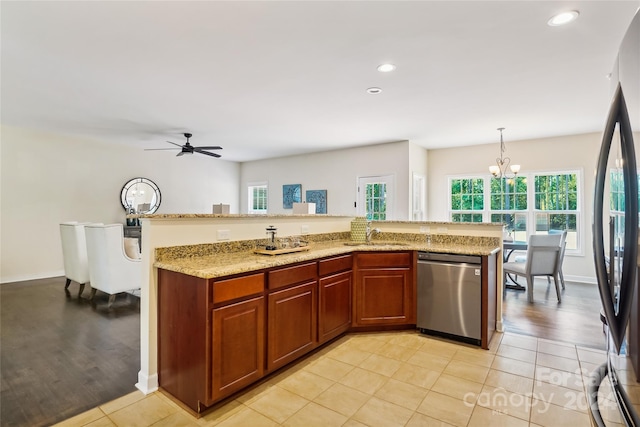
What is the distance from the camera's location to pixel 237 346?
2.06 m

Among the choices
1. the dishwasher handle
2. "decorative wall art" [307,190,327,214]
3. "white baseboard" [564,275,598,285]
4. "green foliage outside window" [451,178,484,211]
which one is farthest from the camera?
"decorative wall art" [307,190,327,214]

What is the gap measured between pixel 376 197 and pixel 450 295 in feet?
12.4

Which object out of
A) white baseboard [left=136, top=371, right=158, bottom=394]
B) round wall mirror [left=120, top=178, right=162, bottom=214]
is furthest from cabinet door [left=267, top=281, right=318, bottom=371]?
round wall mirror [left=120, top=178, right=162, bottom=214]

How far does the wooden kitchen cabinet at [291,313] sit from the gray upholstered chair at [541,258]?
3009 millimetres

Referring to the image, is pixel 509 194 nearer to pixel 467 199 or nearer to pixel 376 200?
pixel 467 199

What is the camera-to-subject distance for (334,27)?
8.01 feet

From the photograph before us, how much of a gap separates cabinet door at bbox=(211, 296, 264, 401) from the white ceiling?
2001mm

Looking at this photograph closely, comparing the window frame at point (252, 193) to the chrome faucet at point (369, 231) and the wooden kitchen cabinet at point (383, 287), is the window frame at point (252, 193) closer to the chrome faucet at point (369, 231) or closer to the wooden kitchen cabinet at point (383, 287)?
the chrome faucet at point (369, 231)

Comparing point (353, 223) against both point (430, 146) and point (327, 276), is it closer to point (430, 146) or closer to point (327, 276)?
point (327, 276)

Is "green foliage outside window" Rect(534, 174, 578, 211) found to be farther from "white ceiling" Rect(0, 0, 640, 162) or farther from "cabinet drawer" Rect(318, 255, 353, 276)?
"cabinet drawer" Rect(318, 255, 353, 276)

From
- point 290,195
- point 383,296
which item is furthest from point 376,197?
point 383,296

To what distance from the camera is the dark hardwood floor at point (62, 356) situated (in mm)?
2070

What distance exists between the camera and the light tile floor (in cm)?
193

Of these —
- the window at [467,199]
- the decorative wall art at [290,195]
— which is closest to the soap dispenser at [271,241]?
the decorative wall art at [290,195]
